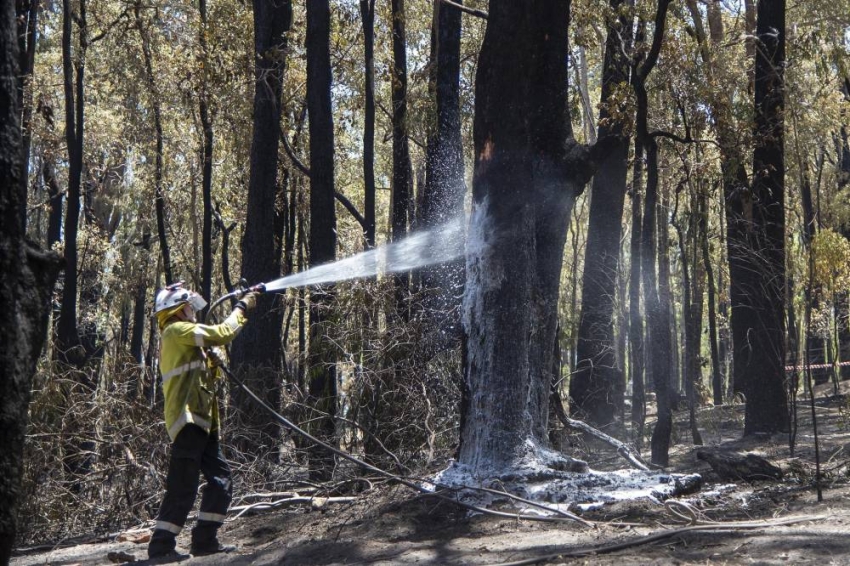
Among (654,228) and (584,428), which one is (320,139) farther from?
(584,428)

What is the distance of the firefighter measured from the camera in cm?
708

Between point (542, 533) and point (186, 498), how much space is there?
279 centimetres

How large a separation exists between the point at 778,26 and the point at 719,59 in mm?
1523

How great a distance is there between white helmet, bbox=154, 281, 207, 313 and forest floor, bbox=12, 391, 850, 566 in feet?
6.43

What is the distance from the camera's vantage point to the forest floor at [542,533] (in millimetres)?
5438

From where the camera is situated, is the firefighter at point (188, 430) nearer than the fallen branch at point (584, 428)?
Yes

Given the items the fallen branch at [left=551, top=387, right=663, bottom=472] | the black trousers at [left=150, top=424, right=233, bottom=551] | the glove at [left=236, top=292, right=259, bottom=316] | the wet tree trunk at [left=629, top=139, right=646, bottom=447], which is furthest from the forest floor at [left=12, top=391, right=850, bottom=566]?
the wet tree trunk at [left=629, top=139, right=646, bottom=447]

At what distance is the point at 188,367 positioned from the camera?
23.6ft

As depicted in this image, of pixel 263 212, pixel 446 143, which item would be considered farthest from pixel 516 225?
pixel 263 212

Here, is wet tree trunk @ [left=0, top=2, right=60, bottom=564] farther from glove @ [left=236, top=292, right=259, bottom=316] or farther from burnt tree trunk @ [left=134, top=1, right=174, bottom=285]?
burnt tree trunk @ [left=134, top=1, right=174, bottom=285]

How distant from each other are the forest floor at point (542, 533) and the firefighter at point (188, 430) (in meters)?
0.28

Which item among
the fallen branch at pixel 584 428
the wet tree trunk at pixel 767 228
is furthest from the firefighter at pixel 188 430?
the wet tree trunk at pixel 767 228

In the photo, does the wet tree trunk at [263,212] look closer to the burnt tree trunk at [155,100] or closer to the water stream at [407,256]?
the water stream at [407,256]

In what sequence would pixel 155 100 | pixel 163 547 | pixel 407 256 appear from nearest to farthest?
pixel 163 547 < pixel 407 256 < pixel 155 100
